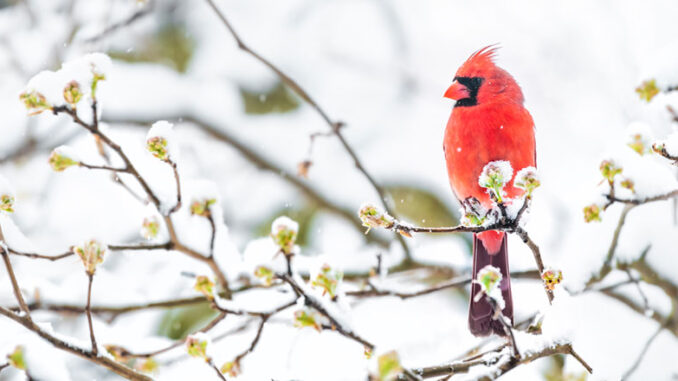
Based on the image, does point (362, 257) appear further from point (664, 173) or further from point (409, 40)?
point (409, 40)

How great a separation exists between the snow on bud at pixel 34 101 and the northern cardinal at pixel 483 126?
74 centimetres

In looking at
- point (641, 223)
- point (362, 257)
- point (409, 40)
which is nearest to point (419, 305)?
point (362, 257)

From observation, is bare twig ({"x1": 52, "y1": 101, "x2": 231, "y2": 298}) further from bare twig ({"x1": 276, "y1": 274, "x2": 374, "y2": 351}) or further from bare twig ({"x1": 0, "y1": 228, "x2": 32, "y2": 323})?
bare twig ({"x1": 276, "y1": 274, "x2": 374, "y2": 351})

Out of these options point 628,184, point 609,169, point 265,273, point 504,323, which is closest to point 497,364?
point 504,323

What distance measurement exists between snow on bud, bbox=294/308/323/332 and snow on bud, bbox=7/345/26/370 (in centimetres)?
42

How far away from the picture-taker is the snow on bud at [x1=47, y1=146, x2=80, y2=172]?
1.24 m

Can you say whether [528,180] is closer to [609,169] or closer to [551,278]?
[551,278]

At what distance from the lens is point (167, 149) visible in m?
1.28

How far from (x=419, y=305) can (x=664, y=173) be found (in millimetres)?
1639

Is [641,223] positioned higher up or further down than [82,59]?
higher up

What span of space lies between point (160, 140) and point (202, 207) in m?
0.21

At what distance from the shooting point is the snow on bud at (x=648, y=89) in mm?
1729

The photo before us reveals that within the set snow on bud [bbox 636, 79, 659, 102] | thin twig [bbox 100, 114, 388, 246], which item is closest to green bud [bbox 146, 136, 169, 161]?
snow on bud [bbox 636, 79, 659, 102]

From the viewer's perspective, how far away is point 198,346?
1111 millimetres
